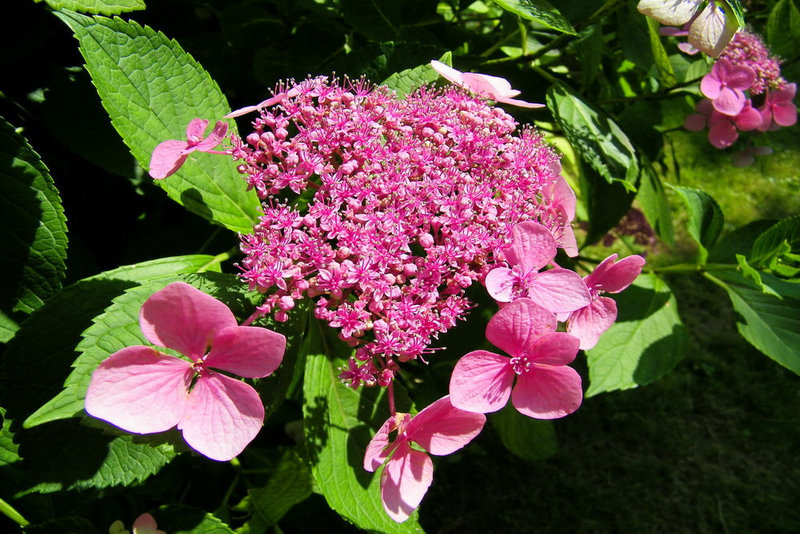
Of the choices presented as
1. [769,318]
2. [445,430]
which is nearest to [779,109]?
[769,318]

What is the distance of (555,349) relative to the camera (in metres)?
1.07

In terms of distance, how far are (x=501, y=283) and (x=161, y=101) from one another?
0.77 meters

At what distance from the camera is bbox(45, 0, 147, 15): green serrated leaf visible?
3.69ft

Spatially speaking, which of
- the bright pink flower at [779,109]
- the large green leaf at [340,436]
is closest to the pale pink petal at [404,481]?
the large green leaf at [340,436]

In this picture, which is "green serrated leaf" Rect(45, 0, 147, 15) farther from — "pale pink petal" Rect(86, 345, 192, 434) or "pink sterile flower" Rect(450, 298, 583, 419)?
"pink sterile flower" Rect(450, 298, 583, 419)

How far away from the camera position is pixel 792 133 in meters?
4.77

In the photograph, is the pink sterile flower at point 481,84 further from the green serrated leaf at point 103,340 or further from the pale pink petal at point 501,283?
the green serrated leaf at point 103,340

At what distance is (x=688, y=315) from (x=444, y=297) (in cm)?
313

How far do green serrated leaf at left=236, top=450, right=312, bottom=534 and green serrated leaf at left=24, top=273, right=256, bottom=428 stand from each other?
722 millimetres

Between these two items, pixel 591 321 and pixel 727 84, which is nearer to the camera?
pixel 591 321

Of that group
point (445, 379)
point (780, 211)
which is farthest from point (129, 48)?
point (780, 211)

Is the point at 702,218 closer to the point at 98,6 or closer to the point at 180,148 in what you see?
the point at 180,148

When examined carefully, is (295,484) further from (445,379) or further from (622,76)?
(622,76)

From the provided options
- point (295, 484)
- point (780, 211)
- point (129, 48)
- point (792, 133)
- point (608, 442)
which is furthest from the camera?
point (792, 133)
